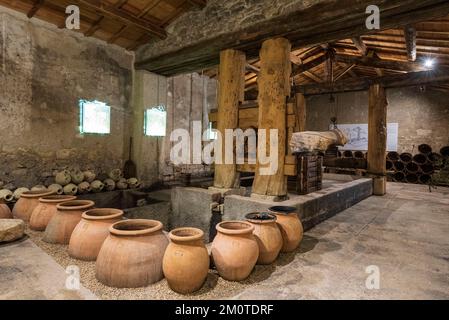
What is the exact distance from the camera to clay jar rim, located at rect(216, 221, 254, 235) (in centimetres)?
245

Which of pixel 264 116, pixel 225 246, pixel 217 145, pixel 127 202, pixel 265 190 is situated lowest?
pixel 127 202

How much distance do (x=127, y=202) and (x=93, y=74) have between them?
3488 millimetres

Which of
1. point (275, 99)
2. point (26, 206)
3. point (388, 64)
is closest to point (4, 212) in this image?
point (26, 206)

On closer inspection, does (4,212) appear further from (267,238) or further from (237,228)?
(267,238)

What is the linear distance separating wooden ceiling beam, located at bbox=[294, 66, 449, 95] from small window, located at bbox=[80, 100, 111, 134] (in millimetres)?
6632

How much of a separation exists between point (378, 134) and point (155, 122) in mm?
6322

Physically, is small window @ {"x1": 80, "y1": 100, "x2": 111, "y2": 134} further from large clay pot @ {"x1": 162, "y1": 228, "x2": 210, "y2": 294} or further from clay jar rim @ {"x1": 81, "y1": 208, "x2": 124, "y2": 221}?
large clay pot @ {"x1": 162, "y1": 228, "x2": 210, "y2": 294}

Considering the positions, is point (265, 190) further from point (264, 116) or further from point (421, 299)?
point (421, 299)

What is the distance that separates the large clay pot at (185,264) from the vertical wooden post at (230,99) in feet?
9.00

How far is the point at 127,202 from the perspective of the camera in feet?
21.9

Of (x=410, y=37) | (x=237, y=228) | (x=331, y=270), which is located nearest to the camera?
(x=331, y=270)

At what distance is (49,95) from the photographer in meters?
6.00
